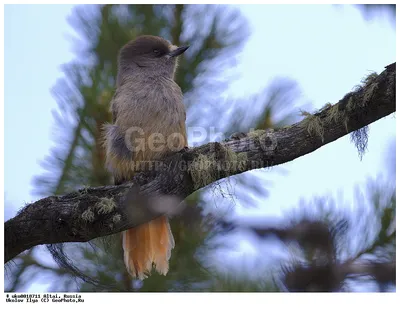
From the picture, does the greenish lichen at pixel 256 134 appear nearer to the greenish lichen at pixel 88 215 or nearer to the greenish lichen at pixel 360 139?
the greenish lichen at pixel 360 139

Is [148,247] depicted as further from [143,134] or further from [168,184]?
[168,184]

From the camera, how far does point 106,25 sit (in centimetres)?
588

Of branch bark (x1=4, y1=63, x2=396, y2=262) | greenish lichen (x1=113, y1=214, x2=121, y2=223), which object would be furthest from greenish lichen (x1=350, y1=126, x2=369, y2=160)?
greenish lichen (x1=113, y1=214, x2=121, y2=223)

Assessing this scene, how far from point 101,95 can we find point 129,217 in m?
1.46

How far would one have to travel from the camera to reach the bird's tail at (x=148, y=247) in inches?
206

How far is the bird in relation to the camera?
5.42 metres

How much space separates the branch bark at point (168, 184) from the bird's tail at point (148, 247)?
76 centimetres

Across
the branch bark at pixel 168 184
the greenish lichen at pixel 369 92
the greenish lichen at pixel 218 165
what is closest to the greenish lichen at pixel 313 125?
the branch bark at pixel 168 184

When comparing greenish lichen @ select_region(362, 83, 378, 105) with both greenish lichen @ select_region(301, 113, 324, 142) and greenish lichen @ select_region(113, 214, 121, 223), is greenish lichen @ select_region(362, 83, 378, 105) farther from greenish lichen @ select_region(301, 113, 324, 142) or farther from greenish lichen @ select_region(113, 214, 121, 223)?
greenish lichen @ select_region(113, 214, 121, 223)

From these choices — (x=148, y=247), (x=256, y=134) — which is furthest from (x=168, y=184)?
(x=148, y=247)

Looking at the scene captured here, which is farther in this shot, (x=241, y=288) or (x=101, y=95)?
(x=101, y=95)

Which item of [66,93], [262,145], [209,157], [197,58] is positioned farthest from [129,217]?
[197,58]

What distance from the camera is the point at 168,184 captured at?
453 cm

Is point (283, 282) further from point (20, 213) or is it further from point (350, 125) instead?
point (20, 213)
